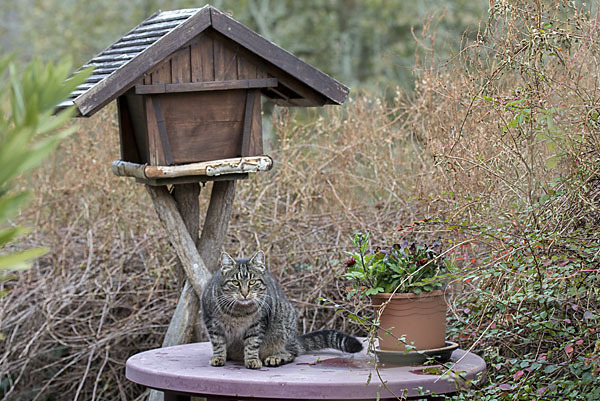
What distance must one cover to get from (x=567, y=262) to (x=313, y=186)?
2.69 metres

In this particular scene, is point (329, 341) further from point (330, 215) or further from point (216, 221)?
point (330, 215)

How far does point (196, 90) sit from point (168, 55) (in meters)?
0.23

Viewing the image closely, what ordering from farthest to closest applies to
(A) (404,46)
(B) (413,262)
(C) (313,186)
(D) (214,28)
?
(A) (404,46) → (C) (313,186) → (D) (214,28) → (B) (413,262)

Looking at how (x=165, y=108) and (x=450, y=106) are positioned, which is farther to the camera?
(x=450, y=106)

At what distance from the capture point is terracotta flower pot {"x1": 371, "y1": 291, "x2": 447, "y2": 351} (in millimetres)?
3270

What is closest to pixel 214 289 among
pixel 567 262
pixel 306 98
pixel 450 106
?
pixel 306 98

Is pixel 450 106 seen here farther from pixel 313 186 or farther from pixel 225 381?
pixel 225 381

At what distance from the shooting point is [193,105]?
384 centimetres

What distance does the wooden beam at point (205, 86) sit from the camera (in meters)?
3.65

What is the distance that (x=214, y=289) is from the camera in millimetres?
3523

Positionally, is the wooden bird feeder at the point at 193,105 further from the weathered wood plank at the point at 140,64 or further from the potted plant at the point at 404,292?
the potted plant at the point at 404,292

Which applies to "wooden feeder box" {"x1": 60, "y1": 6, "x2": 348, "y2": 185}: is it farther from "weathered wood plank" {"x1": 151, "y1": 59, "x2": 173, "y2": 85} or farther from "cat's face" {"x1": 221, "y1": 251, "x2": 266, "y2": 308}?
"cat's face" {"x1": 221, "y1": 251, "x2": 266, "y2": 308}

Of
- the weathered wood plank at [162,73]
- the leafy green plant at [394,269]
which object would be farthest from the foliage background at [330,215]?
the weathered wood plank at [162,73]

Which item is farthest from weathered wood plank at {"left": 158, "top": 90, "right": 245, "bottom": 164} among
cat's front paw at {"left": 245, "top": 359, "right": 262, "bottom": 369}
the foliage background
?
cat's front paw at {"left": 245, "top": 359, "right": 262, "bottom": 369}
